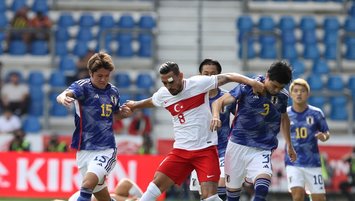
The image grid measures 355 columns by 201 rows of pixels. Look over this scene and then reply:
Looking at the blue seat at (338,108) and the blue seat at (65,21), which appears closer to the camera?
the blue seat at (338,108)

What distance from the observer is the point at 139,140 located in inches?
877

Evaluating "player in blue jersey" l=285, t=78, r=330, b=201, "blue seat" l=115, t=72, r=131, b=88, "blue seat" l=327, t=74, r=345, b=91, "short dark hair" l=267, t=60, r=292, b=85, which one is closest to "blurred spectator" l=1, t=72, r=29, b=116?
"blue seat" l=115, t=72, r=131, b=88

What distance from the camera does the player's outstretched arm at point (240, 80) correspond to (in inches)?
485

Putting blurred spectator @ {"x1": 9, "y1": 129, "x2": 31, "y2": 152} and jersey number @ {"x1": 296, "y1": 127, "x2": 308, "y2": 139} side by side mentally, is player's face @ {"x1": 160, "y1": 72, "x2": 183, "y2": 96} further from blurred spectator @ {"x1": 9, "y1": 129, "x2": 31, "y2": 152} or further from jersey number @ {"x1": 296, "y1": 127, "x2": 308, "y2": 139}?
blurred spectator @ {"x1": 9, "y1": 129, "x2": 31, "y2": 152}

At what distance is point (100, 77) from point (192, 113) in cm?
135

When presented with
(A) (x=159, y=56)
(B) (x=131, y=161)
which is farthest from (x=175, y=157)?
Answer: (A) (x=159, y=56)

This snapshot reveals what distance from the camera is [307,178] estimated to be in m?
15.0

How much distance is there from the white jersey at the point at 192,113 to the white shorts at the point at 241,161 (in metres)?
0.76

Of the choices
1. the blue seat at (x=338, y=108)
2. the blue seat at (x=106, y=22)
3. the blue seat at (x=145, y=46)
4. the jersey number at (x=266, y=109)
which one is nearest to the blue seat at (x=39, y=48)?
the blue seat at (x=106, y=22)

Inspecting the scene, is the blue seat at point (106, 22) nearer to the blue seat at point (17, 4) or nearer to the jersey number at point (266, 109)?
the blue seat at point (17, 4)

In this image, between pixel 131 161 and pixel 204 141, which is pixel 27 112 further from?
pixel 204 141

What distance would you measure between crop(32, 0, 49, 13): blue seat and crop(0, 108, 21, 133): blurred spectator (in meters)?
4.99

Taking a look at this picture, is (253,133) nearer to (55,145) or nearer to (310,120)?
(310,120)

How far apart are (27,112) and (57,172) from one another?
4577mm
